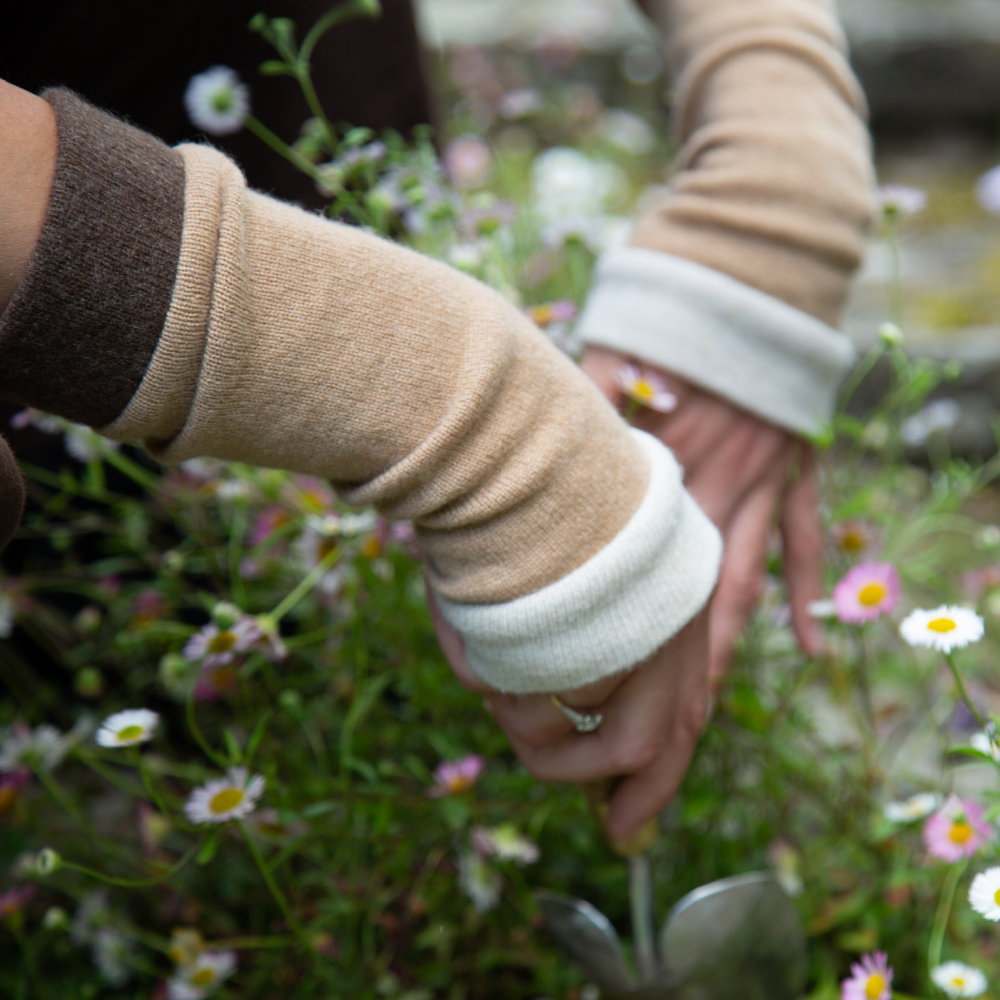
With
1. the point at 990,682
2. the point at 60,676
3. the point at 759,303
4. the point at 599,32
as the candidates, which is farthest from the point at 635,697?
the point at 599,32

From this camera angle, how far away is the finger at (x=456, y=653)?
587mm

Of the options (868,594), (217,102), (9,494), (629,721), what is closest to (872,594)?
(868,594)

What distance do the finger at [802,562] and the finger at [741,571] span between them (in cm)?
3

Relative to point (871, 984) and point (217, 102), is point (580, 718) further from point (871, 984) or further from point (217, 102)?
point (217, 102)

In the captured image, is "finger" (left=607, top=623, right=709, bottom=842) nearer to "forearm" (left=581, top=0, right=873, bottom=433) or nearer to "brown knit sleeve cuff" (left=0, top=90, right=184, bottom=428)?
"forearm" (left=581, top=0, right=873, bottom=433)

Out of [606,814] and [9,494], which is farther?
[606,814]

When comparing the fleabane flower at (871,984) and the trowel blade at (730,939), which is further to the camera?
the trowel blade at (730,939)

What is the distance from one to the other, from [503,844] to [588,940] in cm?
10

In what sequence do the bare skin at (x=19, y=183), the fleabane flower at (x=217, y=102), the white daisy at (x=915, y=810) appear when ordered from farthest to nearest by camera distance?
the fleabane flower at (x=217, y=102)
the white daisy at (x=915, y=810)
the bare skin at (x=19, y=183)

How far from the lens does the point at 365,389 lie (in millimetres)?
466

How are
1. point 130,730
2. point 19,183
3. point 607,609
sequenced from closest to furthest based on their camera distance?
point 19,183 → point 607,609 → point 130,730

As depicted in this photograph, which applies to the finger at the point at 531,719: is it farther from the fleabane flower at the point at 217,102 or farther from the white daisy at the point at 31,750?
the fleabane flower at the point at 217,102

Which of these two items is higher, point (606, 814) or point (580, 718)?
point (580, 718)

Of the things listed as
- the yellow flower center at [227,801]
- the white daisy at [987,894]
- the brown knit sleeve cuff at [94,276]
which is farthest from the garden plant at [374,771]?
the brown knit sleeve cuff at [94,276]
